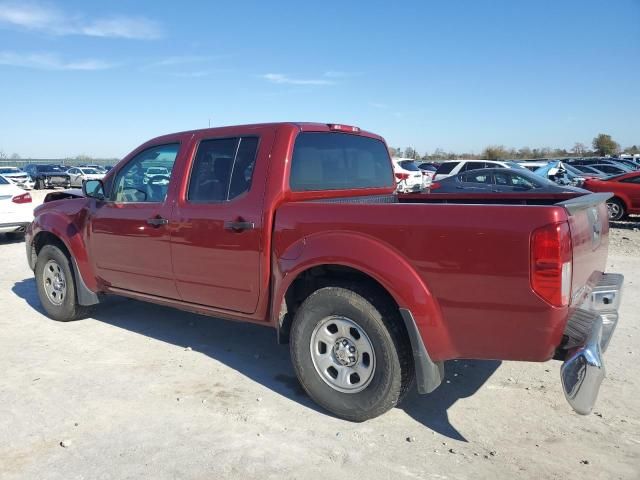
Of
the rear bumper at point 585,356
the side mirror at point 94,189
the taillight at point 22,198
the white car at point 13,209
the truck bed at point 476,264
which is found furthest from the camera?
the taillight at point 22,198

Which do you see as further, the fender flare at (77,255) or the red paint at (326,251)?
the fender flare at (77,255)

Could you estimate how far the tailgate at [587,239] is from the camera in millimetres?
2885

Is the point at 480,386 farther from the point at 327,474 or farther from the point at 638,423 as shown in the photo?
the point at 327,474

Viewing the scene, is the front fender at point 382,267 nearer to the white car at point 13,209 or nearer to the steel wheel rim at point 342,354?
the steel wheel rim at point 342,354

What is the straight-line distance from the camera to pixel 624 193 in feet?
46.7

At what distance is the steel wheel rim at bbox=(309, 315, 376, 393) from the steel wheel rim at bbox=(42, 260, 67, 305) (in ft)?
10.7

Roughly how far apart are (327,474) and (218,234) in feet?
6.17

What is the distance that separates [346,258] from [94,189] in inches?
116

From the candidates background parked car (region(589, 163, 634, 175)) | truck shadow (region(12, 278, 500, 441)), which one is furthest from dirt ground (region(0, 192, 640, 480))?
background parked car (region(589, 163, 634, 175))

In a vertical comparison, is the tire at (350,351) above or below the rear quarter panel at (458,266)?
below

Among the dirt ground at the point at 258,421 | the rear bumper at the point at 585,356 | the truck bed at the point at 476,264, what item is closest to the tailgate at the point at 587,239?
the truck bed at the point at 476,264

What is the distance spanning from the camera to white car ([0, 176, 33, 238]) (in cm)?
1064

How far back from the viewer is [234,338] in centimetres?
518

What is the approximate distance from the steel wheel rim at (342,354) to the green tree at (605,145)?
7663 centimetres
